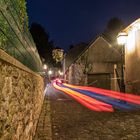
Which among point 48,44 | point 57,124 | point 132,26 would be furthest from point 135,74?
point 48,44

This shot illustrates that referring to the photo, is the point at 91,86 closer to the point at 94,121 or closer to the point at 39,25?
the point at 39,25

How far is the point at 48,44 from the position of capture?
50812 mm

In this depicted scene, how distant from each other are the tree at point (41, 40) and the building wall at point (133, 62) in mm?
33193

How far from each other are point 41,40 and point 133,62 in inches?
1376

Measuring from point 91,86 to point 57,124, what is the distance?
25.8 m

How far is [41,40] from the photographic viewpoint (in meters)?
48.9

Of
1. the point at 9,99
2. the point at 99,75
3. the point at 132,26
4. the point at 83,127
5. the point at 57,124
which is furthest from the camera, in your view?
the point at 99,75

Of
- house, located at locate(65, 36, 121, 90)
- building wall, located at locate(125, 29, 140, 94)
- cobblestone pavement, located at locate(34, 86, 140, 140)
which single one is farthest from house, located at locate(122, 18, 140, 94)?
house, located at locate(65, 36, 121, 90)

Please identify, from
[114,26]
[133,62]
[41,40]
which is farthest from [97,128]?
[114,26]

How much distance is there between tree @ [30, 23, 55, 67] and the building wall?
3319cm

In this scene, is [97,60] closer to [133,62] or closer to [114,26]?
[133,62]

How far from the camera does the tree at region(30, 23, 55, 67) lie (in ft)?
160

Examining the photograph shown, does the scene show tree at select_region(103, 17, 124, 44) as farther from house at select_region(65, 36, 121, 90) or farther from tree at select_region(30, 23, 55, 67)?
house at select_region(65, 36, 121, 90)

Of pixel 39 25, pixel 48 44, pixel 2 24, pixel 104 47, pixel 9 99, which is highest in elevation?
pixel 39 25
